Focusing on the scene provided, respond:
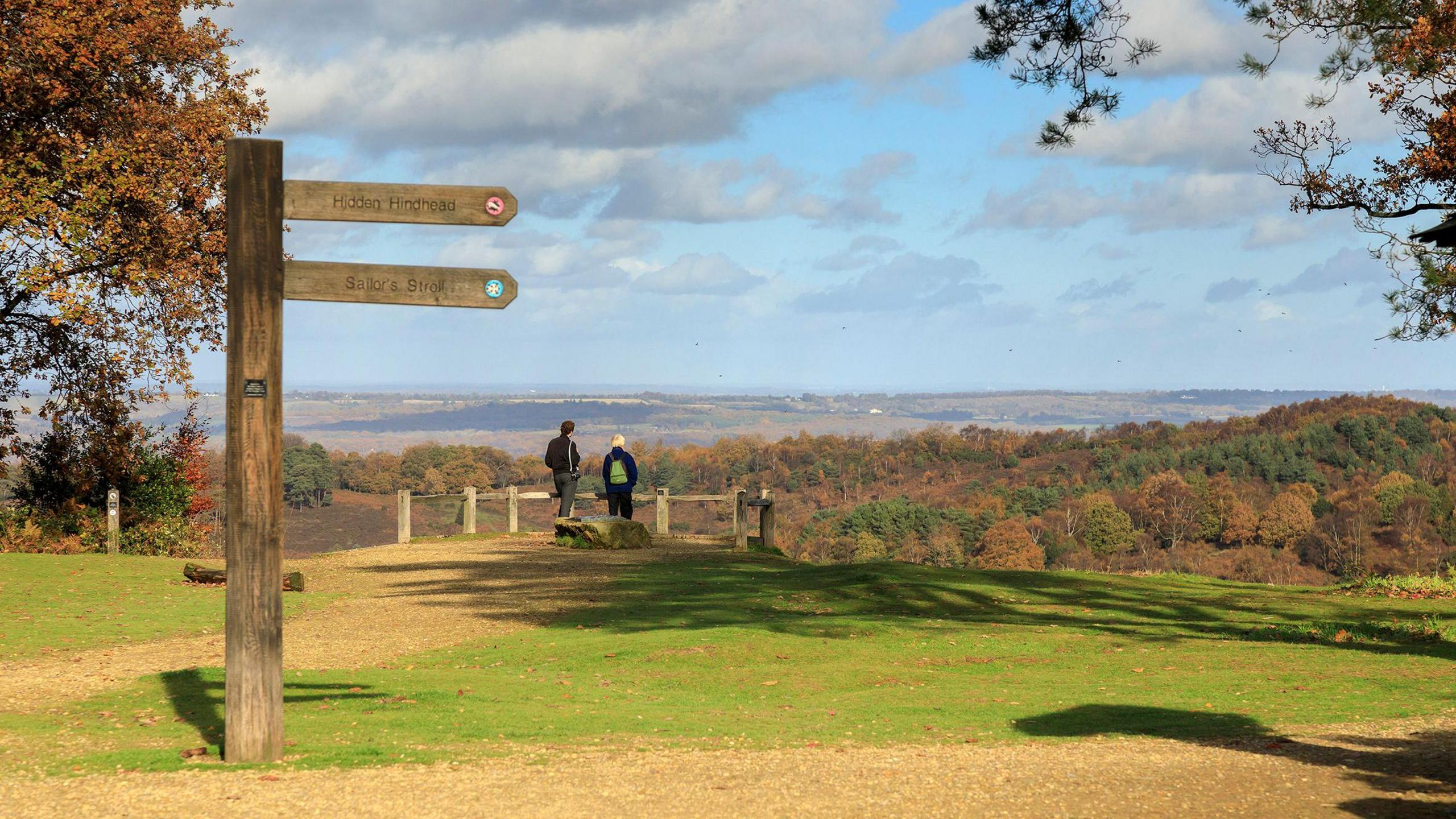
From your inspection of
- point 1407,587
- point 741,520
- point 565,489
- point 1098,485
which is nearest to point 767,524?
point 741,520

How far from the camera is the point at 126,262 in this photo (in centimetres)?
1973

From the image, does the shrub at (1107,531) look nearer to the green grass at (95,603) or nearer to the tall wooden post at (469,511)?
the tall wooden post at (469,511)

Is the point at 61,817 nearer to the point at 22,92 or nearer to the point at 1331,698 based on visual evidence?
the point at 1331,698

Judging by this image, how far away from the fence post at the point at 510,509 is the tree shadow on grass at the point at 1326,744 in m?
18.8

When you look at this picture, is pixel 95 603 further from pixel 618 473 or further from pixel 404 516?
pixel 618 473

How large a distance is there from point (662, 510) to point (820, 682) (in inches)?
629

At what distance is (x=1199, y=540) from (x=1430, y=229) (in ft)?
209

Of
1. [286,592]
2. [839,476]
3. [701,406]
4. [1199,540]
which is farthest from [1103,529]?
[701,406]

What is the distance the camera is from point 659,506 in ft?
88.4

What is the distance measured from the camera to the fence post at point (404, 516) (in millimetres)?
25734

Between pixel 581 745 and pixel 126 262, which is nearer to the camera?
pixel 581 745

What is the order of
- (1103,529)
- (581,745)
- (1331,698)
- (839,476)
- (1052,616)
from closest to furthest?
(581,745), (1331,698), (1052,616), (1103,529), (839,476)

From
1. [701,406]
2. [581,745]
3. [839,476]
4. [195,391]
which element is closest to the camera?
[581,745]

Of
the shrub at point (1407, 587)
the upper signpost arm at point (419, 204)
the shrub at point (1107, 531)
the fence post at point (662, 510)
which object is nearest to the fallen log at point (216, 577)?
the fence post at point (662, 510)
